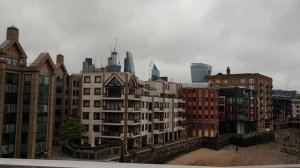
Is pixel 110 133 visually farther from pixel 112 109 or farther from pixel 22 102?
pixel 22 102

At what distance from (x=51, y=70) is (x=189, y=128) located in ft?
180

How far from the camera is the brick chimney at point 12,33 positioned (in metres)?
41.3

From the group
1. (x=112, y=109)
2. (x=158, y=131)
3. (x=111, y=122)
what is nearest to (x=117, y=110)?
(x=112, y=109)

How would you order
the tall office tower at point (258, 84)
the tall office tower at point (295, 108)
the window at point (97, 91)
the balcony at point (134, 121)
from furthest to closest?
the tall office tower at point (295, 108) < the tall office tower at point (258, 84) < the window at point (97, 91) < the balcony at point (134, 121)

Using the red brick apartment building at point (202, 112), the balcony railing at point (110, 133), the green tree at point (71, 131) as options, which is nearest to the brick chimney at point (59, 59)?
the green tree at point (71, 131)

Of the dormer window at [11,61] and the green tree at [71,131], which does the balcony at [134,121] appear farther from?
the dormer window at [11,61]

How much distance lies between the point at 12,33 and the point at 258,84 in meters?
98.4

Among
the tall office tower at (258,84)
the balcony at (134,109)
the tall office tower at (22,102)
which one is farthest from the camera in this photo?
the tall office tower at (258,84)

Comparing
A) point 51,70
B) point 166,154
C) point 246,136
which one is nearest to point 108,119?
point 166,154

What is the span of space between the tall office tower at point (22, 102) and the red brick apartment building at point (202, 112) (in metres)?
54.7

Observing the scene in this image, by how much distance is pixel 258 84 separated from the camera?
122688mm

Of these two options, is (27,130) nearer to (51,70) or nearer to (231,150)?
(51,70)

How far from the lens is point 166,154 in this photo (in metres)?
62.9

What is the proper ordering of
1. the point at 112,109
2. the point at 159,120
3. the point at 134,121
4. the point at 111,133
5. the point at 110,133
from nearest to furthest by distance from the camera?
the point at 111,133
the point at 110,133
the point at 134,121
the point at 112,109
the point at 159,120
